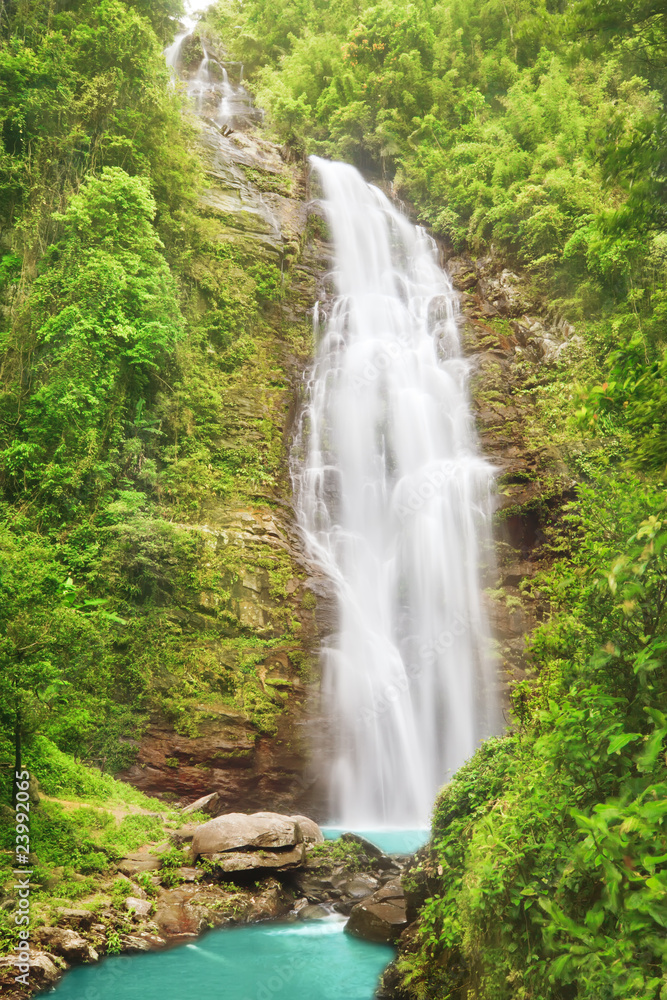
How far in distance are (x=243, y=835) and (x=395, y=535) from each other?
812cm

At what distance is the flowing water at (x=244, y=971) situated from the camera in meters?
5.85

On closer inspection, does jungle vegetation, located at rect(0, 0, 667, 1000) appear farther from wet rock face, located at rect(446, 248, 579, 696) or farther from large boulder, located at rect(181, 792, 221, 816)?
large boulder, located at rect(181, 792, 221, 816)

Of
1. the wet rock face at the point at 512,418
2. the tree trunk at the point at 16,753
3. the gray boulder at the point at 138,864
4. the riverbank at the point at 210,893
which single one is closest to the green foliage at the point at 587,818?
the riverbank at the point at 210,893

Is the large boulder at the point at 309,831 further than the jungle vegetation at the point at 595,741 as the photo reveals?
Yes

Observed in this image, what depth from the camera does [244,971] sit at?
6.38 m

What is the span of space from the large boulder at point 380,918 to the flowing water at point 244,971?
106 mm

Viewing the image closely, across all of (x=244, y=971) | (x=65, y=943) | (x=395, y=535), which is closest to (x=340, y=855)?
(x=244, y=971)

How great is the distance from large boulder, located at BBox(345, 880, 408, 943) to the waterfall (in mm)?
4253

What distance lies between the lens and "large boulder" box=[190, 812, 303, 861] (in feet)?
26.4

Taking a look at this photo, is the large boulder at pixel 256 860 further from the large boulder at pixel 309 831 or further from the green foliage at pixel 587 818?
the green foliage at pixel 587 818

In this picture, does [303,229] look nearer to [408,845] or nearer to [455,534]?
[455,534]

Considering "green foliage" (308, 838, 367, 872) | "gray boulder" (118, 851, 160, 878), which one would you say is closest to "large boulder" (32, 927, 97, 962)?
"gray boulder" (118, 851, 160, 878)

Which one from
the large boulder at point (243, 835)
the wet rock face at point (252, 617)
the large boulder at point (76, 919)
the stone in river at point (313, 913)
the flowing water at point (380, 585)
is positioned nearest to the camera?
the large boulder at point (76, 919)

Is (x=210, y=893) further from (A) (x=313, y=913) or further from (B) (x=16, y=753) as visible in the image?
(B) (x=16, y=753)
